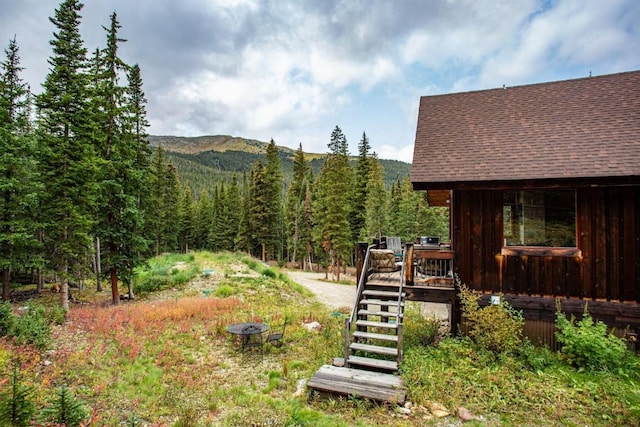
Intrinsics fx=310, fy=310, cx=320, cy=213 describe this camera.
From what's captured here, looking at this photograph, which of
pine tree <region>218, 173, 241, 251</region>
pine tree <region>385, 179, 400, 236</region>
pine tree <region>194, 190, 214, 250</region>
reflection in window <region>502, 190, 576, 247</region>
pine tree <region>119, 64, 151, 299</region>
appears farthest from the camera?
pine tree <region>194, 190, 214, 250</region>

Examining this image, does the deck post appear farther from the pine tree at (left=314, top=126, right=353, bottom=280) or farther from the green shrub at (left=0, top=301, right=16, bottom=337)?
the pine tree at (left=314, top=126, right=353, bottom=280)

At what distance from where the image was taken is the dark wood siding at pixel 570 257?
756 cm

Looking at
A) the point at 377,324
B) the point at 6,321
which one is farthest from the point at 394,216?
the point at 6,321

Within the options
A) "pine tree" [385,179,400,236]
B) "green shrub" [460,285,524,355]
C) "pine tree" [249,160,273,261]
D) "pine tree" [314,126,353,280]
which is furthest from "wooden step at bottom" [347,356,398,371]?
"pine tree" [249,160,273,261]

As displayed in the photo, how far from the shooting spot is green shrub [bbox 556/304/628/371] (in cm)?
679

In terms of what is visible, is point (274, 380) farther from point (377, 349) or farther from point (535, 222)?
point (535, 222)

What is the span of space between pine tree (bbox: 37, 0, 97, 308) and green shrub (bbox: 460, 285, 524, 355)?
14.8 meters

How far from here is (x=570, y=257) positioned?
7.90 meters

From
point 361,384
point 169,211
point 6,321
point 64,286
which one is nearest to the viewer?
point 361,384

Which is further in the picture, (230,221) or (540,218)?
(230,221)

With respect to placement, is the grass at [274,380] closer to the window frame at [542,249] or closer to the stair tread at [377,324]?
the stair tread at [377,324]

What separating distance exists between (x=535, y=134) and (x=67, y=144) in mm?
17098

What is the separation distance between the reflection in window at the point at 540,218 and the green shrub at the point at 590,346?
1.88 meters

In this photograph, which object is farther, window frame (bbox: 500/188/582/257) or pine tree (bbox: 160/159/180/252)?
pine tree (bbox: 160/159/180/252)
